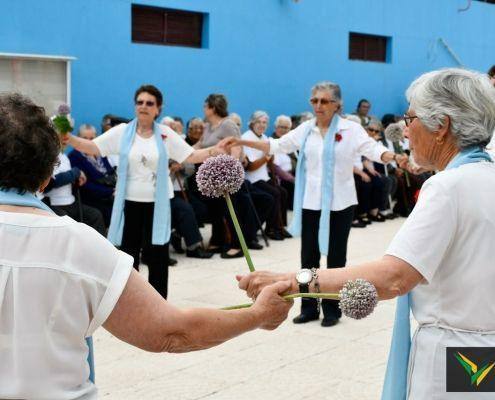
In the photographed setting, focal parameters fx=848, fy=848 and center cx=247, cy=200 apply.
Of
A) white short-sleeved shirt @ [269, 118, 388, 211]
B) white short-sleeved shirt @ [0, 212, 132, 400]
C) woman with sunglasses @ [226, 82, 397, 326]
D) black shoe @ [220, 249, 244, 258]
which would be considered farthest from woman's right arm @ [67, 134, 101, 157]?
white short-sleeved shirt @ [0, 212, 132, 400]

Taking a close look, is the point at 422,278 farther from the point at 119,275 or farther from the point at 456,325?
the point at 119,275

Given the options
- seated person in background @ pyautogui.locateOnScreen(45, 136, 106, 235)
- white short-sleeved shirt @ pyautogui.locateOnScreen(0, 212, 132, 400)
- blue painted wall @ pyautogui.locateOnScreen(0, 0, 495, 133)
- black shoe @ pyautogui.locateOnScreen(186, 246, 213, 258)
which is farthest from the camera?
blue painted wall @ pyautogui.locateOnScreen(0, 0, 495, 133)

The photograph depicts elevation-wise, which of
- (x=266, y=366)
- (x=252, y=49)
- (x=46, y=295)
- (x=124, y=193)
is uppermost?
(x=252, y=49)

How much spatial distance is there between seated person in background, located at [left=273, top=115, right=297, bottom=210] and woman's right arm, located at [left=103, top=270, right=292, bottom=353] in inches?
371

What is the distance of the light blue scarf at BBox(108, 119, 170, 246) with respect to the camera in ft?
22.2

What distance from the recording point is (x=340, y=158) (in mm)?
6879

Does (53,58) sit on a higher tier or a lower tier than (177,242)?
higher

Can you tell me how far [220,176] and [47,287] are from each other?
80cm

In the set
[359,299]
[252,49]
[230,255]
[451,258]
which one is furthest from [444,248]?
[252,49]

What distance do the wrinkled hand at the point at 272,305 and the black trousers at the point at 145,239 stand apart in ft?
13.9

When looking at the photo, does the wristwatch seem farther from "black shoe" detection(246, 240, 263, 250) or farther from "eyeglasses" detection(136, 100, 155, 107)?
"black shoe" detection(246, 240, 263, 250)

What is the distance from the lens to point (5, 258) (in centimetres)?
209

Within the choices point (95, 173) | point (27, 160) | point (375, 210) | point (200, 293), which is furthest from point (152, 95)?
point (375, 210)

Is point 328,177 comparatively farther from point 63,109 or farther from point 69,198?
point 69,198
